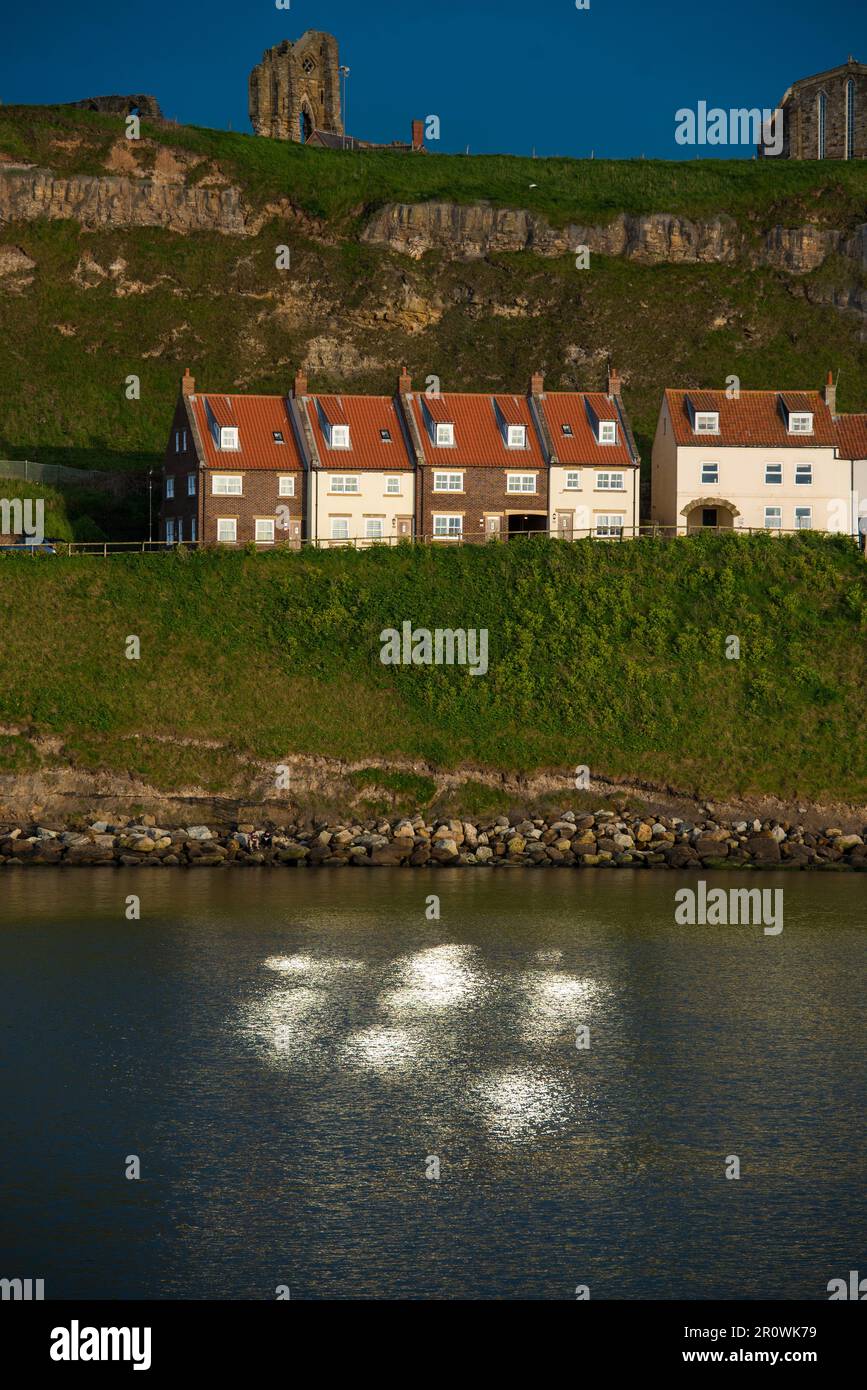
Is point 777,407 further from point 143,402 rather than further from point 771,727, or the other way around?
point 143,402

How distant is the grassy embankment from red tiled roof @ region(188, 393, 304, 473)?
11435mm

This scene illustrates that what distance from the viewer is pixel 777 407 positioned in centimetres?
8519

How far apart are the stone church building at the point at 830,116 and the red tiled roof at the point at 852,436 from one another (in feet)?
260

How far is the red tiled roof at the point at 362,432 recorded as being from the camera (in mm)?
81062

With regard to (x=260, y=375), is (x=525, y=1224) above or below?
below

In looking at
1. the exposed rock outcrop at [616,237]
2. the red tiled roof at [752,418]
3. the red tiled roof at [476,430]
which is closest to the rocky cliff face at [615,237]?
the exposed rock outcrop at [616,237]

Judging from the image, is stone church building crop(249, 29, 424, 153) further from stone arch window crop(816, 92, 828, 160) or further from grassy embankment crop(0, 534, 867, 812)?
grassy embankment crop(0, 534, 867, 812)

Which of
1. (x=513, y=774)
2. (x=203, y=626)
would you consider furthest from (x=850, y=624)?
(x=203, y=626)

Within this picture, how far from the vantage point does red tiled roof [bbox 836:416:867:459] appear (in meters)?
83.8

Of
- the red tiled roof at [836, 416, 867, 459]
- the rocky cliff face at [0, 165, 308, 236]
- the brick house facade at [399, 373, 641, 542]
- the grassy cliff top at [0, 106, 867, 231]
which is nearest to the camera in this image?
the brick house facade at [399, 373, 641, 542]

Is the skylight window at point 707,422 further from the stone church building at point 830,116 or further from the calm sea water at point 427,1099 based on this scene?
the stone church building at point 830,116

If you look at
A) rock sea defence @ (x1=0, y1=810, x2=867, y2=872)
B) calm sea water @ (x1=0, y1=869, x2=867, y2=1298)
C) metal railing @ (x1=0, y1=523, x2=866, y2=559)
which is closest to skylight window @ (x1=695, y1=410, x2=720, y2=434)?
metal railing @ (x1=0, y1=523, x2=866, y2=559)

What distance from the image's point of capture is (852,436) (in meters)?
84.5
